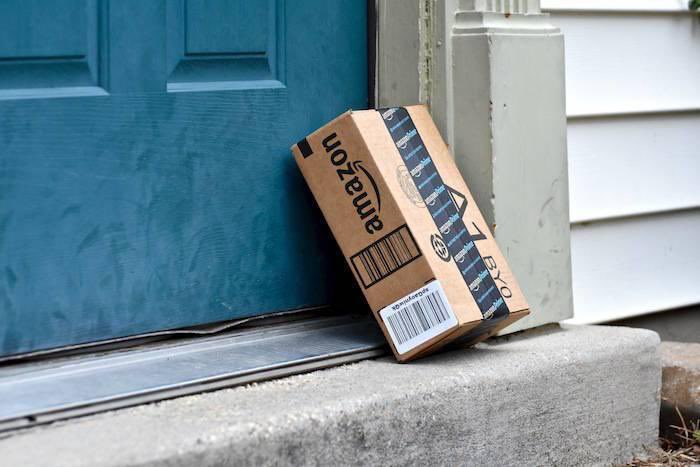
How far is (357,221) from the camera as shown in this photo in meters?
2.18

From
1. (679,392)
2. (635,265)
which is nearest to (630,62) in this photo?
(635,265)

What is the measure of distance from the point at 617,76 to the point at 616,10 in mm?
190

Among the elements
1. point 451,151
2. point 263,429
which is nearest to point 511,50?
point 451,151

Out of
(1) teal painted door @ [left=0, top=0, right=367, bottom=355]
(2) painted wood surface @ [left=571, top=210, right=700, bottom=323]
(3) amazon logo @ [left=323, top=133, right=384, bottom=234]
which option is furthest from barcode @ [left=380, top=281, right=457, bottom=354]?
(2) painted wood surface @ [left=571, top=210, right=700, bottom=323]

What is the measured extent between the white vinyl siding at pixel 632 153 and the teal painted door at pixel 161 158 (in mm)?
836

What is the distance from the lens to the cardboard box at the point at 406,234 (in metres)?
2.10

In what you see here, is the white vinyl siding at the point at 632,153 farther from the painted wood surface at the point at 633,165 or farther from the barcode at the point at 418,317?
the barcode at the point at 418,317

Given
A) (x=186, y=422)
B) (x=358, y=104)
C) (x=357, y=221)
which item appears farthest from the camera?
(x=358, y=104)

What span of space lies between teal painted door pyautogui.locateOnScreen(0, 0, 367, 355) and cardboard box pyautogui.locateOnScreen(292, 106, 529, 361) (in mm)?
153

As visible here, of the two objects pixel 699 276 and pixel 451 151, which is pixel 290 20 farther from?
pixel 699 276

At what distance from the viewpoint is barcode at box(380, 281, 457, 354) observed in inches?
81.3

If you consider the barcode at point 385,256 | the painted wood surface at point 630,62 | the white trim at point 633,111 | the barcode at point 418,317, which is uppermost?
the painted wood surface at point 630,62

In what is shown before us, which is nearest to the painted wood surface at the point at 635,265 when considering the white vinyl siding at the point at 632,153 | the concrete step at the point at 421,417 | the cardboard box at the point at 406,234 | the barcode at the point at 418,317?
the white vinyl siding at the point at 632,153

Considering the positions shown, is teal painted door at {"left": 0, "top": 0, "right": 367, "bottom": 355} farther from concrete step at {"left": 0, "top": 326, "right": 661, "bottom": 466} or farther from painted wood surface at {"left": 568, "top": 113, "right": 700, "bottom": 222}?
painted wood surface at {"left": 568, "top": 113, "right": 700, "bottom": 222}
